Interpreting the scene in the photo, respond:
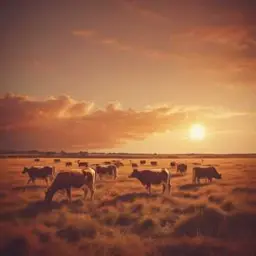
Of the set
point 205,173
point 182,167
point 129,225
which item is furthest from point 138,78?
point 182,167

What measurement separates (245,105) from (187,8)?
315cm

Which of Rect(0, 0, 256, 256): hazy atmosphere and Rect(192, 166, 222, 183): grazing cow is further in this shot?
Rect(192, 166, 222, 183): grazing cow

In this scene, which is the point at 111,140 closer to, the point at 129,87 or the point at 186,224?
the point at 129,87

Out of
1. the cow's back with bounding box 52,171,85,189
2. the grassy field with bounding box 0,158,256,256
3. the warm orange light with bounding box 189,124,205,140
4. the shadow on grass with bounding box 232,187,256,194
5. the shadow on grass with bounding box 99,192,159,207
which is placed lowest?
the grassy field with bounding box 0,158,256,256

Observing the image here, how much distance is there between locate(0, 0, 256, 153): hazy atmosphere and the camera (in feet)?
26.8

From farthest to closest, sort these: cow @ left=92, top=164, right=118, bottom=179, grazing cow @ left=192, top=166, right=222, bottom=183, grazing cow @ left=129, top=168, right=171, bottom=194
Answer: cow @ left=92, top=164, right=118, bottom=179 → grazing cow @ left=192, top=166, right=222, bottom=183 → grazing cow @ left=129, top=168, right=171, bottom=194

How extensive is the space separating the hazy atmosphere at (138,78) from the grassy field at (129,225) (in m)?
1.32

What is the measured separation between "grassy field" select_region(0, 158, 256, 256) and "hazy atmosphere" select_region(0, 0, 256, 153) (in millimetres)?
1321

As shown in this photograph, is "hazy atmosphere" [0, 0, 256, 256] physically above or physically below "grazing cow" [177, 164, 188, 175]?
above

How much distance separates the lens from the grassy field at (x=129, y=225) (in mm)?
6195

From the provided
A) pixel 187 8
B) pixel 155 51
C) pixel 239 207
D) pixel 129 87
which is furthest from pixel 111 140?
pixel 187 8

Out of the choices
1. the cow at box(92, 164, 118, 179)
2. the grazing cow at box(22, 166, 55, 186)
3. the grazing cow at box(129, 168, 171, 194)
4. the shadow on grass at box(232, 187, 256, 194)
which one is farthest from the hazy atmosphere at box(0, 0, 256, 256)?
the cow at box(92, 164, 118, 179)

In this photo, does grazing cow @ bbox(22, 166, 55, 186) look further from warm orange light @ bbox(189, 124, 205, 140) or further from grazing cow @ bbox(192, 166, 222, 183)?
warm orange light @ bbox(189, 124, 205, 140)

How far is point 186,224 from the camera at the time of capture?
22.4ft
